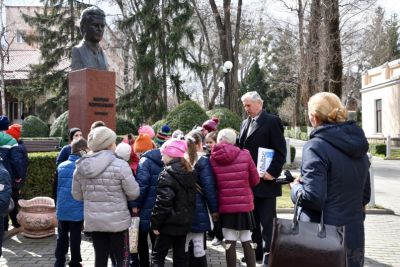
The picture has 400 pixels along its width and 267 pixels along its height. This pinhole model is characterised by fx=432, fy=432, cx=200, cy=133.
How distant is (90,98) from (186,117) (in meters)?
5.85

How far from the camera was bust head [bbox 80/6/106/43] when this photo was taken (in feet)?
31.1

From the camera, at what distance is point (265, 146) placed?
5609 mm

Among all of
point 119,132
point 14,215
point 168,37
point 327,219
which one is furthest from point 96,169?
point 168,37

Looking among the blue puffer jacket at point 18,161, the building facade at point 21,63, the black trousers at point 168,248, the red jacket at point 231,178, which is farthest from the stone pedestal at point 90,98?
the building facade at point 21,63

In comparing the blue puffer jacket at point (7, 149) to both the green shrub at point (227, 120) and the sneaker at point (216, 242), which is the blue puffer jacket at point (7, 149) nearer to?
the sneaker at point (216, 242)

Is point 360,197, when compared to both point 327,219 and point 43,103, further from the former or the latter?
point 43,103

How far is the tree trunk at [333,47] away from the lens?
1889 cm

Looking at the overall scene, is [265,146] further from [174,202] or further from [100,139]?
[100,139]

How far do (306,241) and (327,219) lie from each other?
0.44 meters

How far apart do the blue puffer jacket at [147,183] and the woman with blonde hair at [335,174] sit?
6.56 ft

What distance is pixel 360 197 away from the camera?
324 centimetres

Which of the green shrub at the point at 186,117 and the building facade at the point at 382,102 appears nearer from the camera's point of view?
the green shrub at the point at 186,117

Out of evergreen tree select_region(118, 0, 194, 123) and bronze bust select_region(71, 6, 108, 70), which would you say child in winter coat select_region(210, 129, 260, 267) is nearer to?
bronze bust select_region(71, 6, 108, 70)

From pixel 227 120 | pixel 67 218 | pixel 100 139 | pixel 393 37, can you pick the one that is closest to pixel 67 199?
pixel 67 218
